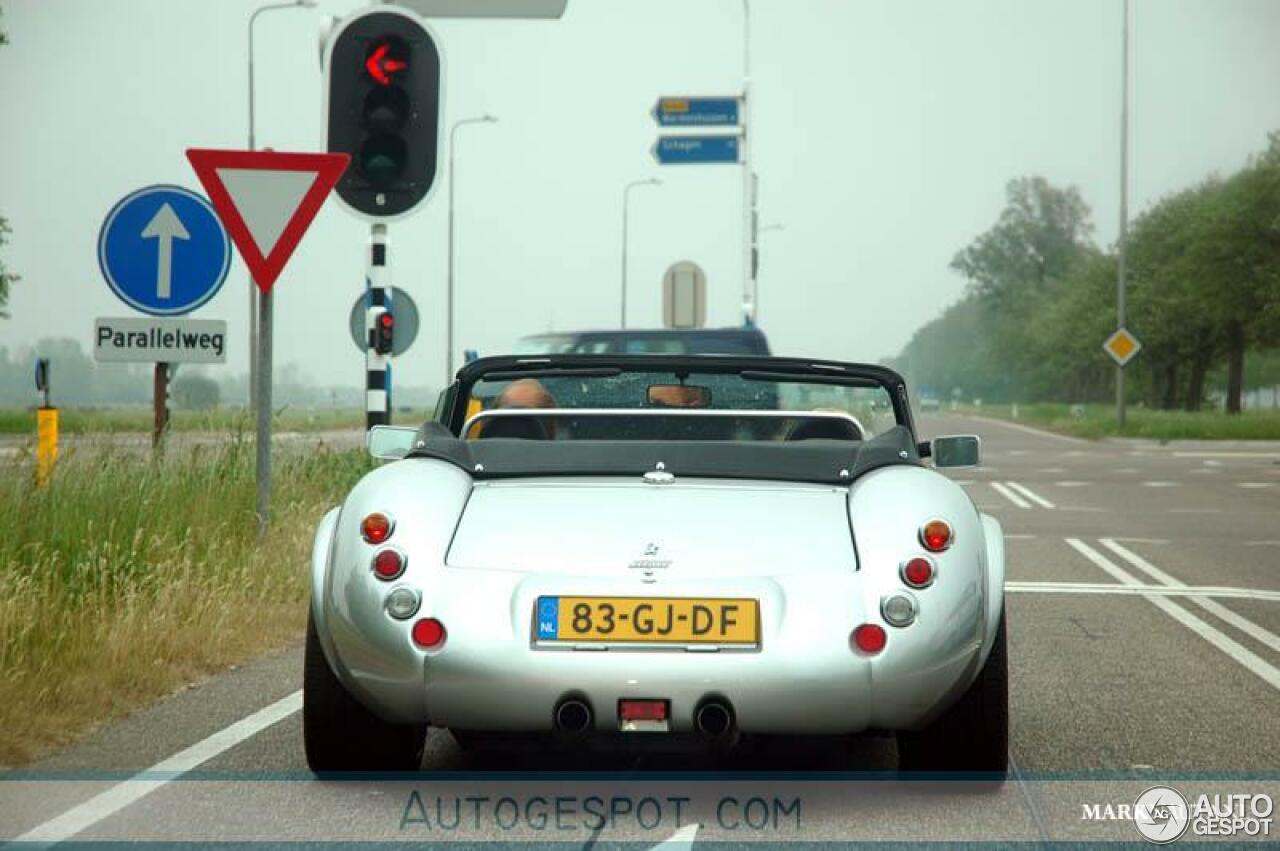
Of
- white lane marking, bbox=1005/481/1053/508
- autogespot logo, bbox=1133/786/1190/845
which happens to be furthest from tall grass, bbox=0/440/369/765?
white lane marking, bbox=1005/481/1053/508

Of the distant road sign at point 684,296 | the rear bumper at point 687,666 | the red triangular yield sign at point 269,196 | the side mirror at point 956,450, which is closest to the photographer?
the rear bumper at point 687,666

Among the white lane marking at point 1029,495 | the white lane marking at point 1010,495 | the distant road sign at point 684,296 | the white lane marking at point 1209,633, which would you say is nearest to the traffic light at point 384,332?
the white lane marking at point 1209,633

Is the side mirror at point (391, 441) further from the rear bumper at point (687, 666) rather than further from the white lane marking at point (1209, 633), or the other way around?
the white lane marking at point (1209, 633)

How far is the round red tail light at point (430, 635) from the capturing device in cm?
485

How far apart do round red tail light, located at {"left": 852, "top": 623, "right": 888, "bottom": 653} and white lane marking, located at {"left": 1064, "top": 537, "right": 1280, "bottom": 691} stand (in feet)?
10.4

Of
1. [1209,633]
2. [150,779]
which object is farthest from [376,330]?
[150,779]

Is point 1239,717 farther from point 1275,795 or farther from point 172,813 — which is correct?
point 172,813

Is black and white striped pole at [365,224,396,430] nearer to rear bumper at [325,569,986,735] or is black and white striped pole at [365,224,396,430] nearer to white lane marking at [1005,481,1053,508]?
rear bumper at [325,569,986,735]

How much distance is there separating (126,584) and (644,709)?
4366 millimetres

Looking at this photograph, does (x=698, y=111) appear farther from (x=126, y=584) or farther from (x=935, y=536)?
(x=935, y=536)

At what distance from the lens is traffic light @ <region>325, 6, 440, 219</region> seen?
12.0m

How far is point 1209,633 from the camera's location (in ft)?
30.1

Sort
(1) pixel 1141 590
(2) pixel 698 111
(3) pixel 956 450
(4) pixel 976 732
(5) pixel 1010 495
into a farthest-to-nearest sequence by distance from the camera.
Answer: (2) pixel 698 111 → (5) pixel 1010 495 → (1) pixel 1141 590 → (3) pixel 956 450 → (4) pixel 976 732

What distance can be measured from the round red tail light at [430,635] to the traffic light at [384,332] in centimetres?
860
